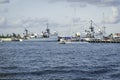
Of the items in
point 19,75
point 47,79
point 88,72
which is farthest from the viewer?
point 88,72

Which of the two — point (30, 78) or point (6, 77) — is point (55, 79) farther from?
point (6, 77)

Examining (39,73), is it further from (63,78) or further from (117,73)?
(117,73)

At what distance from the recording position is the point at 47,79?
49.0 metres

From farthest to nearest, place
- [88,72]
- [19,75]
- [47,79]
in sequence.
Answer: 1. [88,72]
2. [19,75]
3. [47,79]

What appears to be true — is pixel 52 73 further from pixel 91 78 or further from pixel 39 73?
pixel 91 78

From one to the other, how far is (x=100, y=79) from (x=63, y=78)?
494cm

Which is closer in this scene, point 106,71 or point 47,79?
point 47,79

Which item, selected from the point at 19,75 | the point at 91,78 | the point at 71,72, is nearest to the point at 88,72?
the point at 71,72

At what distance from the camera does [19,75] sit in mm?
53500

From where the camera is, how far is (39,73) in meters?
56.0

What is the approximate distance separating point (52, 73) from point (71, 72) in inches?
124

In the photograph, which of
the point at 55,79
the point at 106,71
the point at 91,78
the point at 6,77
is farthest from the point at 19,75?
A: the point at 106,71

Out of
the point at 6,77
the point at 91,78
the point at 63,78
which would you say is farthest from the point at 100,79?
the point at 6,77

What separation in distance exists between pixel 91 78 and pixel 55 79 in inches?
195
